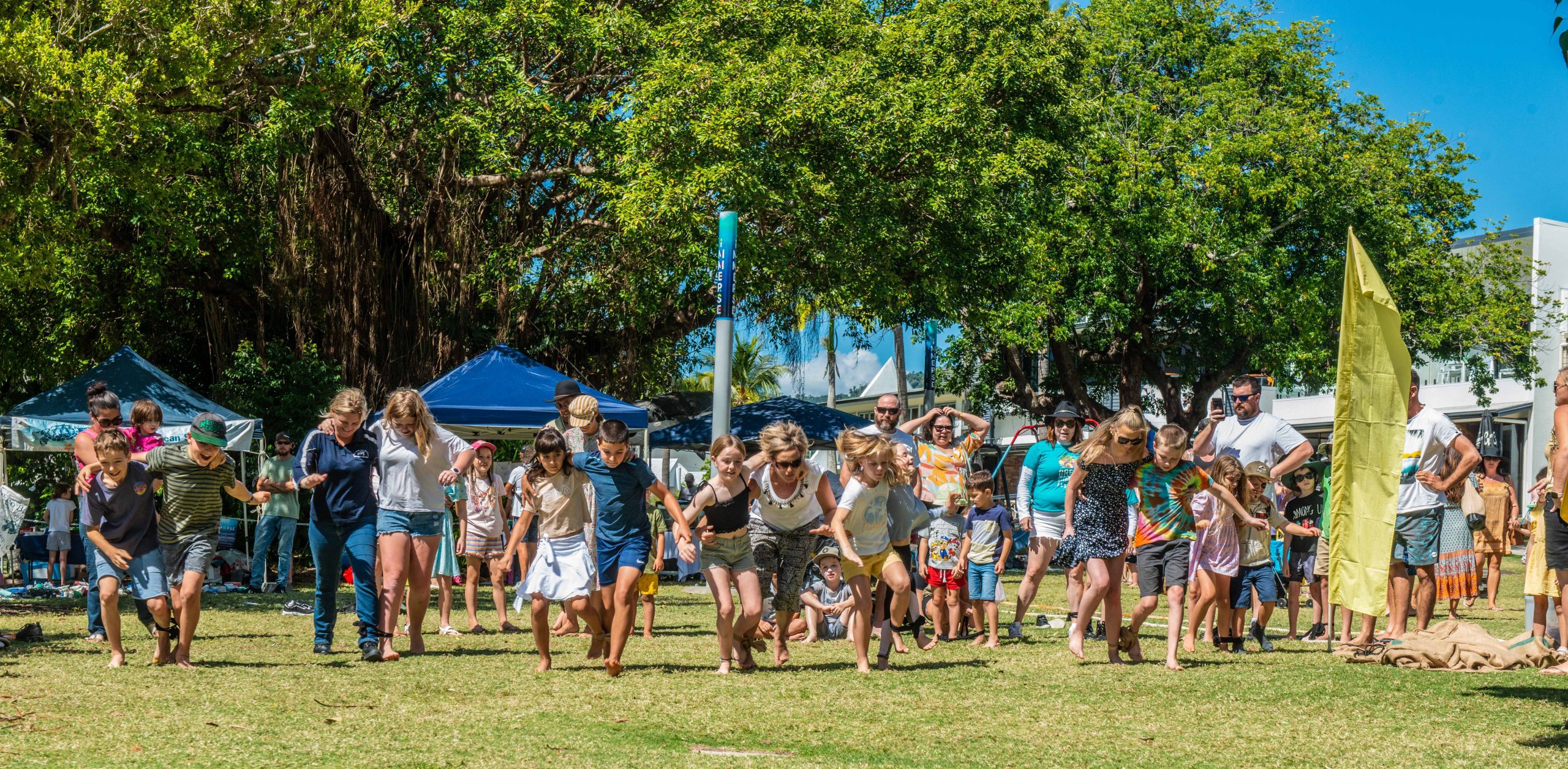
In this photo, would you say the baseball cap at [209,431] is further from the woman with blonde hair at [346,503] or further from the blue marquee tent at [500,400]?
the blue marquee tent at [500,400]

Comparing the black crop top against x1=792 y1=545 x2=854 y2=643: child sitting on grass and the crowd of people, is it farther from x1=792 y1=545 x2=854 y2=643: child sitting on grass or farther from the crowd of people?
x1=792 y1=545 x2=854 y2=643: child sitting on grass

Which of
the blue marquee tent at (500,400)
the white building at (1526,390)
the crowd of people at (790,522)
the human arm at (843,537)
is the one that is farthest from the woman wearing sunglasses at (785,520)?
the white building at (1526,390)

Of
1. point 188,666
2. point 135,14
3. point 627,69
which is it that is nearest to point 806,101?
point 627,69

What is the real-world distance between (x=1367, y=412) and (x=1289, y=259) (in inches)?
1052

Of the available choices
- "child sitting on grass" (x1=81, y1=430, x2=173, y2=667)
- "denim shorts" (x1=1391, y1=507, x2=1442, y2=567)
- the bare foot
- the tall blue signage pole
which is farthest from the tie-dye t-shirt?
the tall blue signage pole

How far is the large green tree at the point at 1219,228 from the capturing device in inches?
1216

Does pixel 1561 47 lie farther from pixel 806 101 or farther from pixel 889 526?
pixel 806 101

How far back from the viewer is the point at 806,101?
20.1m

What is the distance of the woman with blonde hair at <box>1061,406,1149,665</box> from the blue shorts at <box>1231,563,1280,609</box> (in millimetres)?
1648

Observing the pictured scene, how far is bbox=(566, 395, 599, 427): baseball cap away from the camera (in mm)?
9211

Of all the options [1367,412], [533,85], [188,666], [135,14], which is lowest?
[188,666]

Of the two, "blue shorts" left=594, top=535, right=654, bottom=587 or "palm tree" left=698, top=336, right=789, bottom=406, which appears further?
"palm tree" left=698, top=336, right=789, bottom=406

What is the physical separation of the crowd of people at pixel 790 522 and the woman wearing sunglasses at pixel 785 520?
1cm

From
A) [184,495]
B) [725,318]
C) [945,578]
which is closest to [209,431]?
[184,495]
